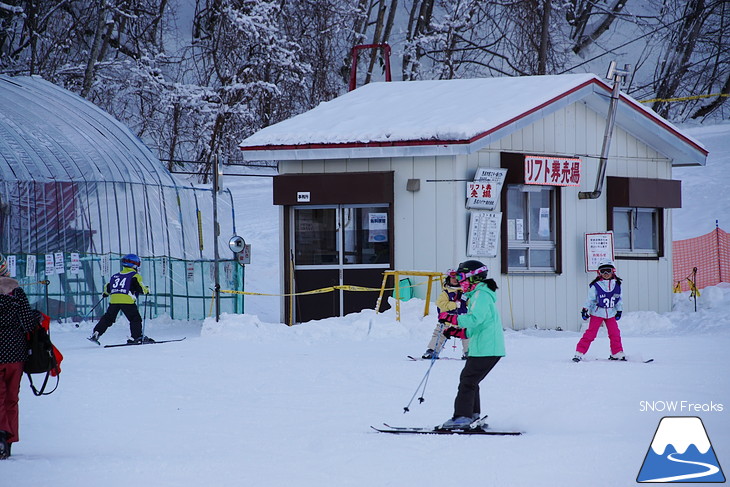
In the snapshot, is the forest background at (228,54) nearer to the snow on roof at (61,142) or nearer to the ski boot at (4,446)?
the snow on roof at (61,142)

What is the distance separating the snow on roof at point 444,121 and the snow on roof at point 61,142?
213 inches

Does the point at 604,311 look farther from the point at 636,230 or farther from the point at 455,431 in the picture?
the point at 636,230

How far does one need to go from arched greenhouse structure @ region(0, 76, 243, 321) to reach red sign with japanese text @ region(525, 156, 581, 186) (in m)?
5.94

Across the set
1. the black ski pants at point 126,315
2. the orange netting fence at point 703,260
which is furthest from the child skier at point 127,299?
the orange netting fence at point 703,260

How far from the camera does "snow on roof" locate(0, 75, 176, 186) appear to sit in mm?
22234

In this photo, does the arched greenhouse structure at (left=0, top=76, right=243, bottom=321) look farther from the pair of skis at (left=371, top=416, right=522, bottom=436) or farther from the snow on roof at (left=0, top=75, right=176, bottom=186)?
the pair of skis at (left=371, top=416, right=522, bottom=436)

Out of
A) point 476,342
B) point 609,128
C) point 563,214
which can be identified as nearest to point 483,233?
point 563,214

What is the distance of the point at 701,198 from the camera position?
37.5m

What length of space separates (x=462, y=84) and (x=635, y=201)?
14.0ft

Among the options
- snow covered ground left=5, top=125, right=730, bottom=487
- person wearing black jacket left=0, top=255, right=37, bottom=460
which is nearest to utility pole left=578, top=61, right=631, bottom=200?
snow covered ground left=5, top=125, right=730, bottom=487

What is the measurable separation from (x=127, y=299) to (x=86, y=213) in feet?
21.9

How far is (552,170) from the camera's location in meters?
18.3

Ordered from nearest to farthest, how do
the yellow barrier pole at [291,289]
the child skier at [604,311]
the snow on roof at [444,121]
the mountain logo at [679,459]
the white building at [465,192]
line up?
the mountain logo at [679,459] < the child skier at [604,311] < the snow on roof at [444,121] < the white building at [465,192] < the yellow barrier pole at [291,289]
